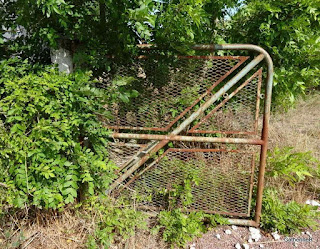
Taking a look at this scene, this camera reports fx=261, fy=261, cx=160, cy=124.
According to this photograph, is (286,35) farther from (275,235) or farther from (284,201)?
(275,235)

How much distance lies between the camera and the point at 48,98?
6.68ft

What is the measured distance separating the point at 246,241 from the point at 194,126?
124 centimetres

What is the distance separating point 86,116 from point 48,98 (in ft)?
1.05

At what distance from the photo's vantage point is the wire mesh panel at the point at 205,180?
104 inches

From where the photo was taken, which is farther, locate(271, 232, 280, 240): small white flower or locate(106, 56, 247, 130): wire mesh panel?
locate(271, 232, 280, 240): small white flower

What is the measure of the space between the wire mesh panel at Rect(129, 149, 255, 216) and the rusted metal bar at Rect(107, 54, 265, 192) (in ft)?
0.49

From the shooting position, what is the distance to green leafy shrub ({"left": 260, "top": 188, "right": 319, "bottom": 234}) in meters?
2.57

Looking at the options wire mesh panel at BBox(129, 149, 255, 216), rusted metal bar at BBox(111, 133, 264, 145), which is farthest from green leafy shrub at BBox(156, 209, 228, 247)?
rusted metal bar at BBox(111, 133, 264, 145)

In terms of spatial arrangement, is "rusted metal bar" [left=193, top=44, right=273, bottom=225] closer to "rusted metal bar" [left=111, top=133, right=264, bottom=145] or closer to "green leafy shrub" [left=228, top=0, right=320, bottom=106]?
"rusted metal bar" [left=111, top=133, right=264, bottom=145]

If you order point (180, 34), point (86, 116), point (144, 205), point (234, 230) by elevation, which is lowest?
point (234, 230)

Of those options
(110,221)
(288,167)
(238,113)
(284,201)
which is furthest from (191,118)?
(284,201)

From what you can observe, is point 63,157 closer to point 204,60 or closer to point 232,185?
point 204,60

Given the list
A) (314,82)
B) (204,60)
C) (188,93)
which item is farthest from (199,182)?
(314,82)

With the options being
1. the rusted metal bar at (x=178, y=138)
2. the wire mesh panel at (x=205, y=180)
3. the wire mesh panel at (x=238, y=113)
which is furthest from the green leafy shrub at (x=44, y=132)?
the wire mesh panel at (x=238, y=113)
